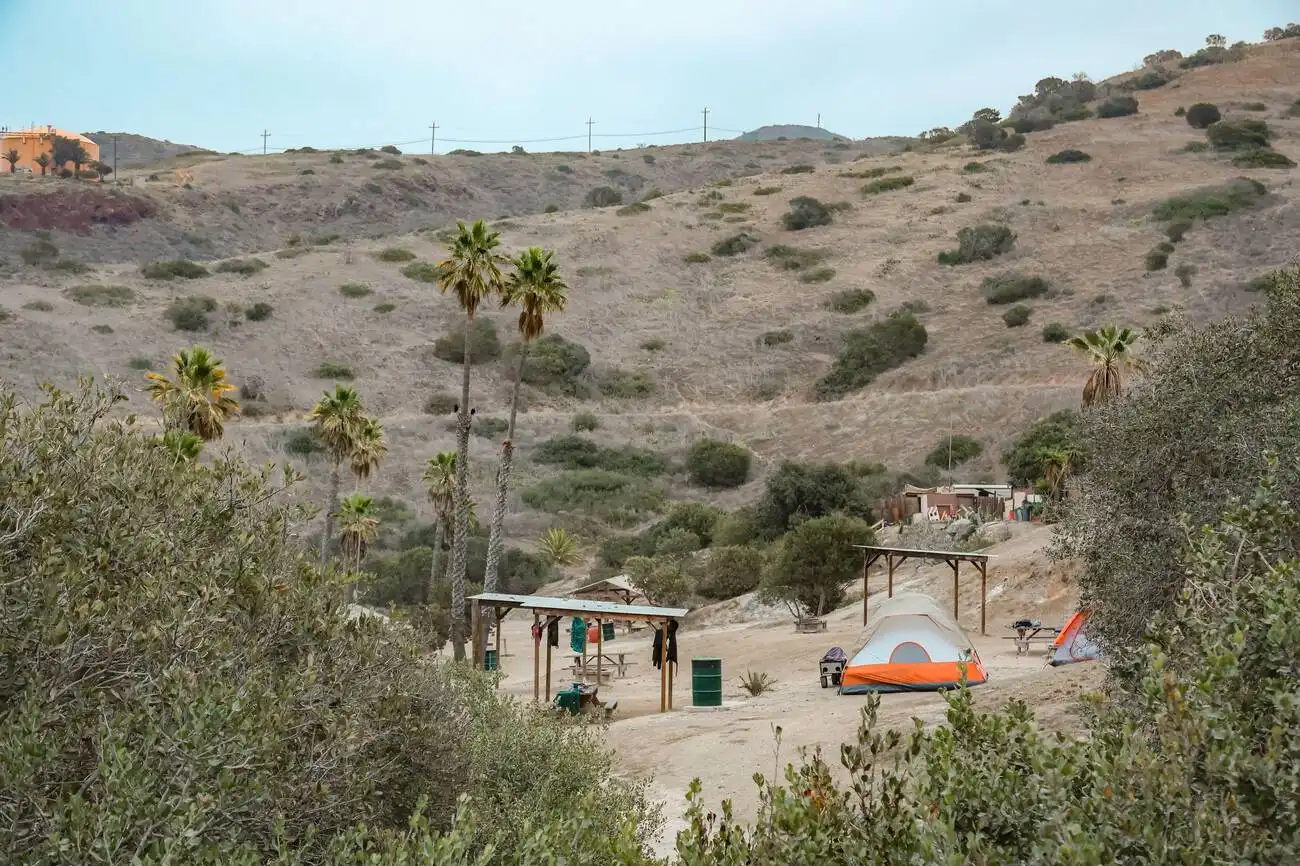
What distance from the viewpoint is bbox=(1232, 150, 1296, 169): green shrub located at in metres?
92.2

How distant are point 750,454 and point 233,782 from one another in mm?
60981

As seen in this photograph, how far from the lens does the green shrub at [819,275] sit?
86938 mm

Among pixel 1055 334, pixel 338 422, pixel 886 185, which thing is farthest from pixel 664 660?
pixel 886 185

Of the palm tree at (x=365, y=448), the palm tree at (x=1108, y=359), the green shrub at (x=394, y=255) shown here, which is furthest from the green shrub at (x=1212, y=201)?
the palm tree at (x=365, y=448)

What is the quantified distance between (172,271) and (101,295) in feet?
21.4

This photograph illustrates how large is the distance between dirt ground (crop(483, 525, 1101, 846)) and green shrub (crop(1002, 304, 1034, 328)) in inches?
1397

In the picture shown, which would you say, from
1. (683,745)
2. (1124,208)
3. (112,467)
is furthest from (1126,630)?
(1124,208)

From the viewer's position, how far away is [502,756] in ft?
41.2

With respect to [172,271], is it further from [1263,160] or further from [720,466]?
[1263,160]

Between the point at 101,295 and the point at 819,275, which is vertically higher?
the point at 819,275

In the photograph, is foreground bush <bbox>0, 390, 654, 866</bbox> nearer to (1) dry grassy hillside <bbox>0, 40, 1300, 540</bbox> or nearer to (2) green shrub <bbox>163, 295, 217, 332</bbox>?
(1) dry grassy hillside <bbox>0, 40, 1300, 540</bbox>

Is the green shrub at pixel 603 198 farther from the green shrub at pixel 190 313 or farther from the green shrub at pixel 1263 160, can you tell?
the green shrub at pixel 1263 160

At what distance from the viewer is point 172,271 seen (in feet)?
277

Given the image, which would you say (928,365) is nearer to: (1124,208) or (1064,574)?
(1124,208)
